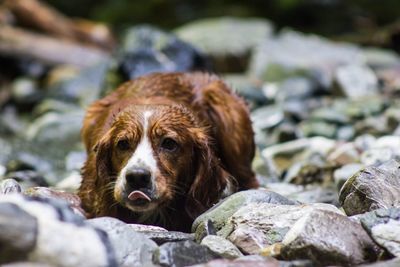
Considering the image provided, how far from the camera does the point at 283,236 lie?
4.75 m

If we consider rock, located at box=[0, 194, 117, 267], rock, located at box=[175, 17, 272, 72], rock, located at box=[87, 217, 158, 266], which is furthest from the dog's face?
rock, located at box=[175, 17, 272, 72]

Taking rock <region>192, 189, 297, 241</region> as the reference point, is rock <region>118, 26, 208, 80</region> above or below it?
below

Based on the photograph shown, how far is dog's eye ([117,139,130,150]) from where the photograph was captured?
18.2ft

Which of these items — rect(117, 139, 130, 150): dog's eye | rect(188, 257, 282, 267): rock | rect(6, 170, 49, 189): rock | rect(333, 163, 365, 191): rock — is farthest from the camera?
rect(6, 170, 49, 189): rock

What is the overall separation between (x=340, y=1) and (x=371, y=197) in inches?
644

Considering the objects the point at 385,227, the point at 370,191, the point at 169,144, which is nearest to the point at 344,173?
the point at 370,191

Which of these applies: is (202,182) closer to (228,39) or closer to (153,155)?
(153,155)

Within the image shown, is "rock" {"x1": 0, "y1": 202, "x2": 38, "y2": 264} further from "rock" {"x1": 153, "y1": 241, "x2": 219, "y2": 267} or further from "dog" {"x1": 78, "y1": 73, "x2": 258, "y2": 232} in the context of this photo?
"dog" {"x1": 78, "y1": 73, "x2": 258, "y2": 232}

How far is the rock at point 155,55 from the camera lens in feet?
34.0

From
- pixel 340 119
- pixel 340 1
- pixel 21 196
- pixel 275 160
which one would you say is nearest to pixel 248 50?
pixel 340 119

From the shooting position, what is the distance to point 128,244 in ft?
14.1

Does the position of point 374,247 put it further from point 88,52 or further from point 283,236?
point 88,52

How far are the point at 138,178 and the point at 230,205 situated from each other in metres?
0.60

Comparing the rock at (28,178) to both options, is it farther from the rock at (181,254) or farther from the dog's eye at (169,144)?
the rock at (181,254)
